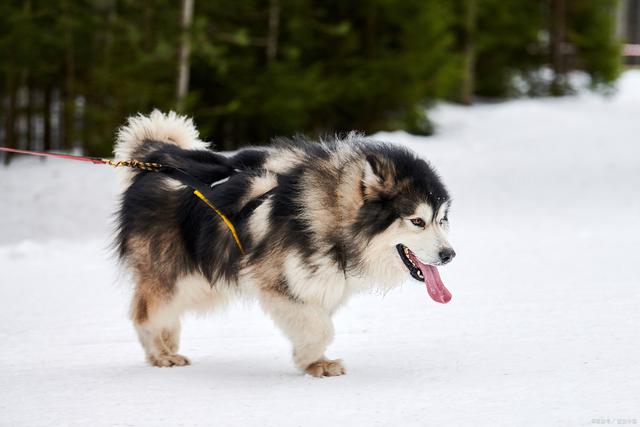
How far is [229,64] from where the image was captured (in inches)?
661

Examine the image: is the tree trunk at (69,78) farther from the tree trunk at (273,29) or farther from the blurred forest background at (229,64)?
the tree trunk at (273,29)

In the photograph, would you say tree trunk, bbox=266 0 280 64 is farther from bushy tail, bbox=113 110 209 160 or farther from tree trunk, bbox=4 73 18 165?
bushy tail, bbox=113 110 209 160

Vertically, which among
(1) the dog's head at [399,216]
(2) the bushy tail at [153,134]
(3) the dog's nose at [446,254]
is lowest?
(3) the dog's nose at [446,254]

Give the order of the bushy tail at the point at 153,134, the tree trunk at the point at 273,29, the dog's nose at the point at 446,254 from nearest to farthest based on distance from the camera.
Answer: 1. the dog's nose at the point at 446,254
2. the bushy tail at the point at 153,134
3. the tree trunk at the point at 273,29

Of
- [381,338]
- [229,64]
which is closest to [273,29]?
[229,64]

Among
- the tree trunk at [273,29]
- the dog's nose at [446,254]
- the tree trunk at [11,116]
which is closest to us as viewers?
the dog's nose at [446,254]

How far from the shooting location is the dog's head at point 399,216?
5.23m

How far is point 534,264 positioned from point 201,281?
16.8 feet

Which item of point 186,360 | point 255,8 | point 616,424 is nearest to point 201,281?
point 186,360

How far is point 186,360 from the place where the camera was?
6.04 metres

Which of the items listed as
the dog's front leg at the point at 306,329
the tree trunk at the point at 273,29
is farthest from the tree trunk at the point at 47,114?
the dog's front leg at the point at 306,329

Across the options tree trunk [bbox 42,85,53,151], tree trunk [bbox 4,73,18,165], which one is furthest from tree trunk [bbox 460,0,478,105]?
tree trunk [bbox 4,73,18,165]

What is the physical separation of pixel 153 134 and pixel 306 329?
2.07 meters

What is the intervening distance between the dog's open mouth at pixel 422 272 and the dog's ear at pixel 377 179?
0.35 m
